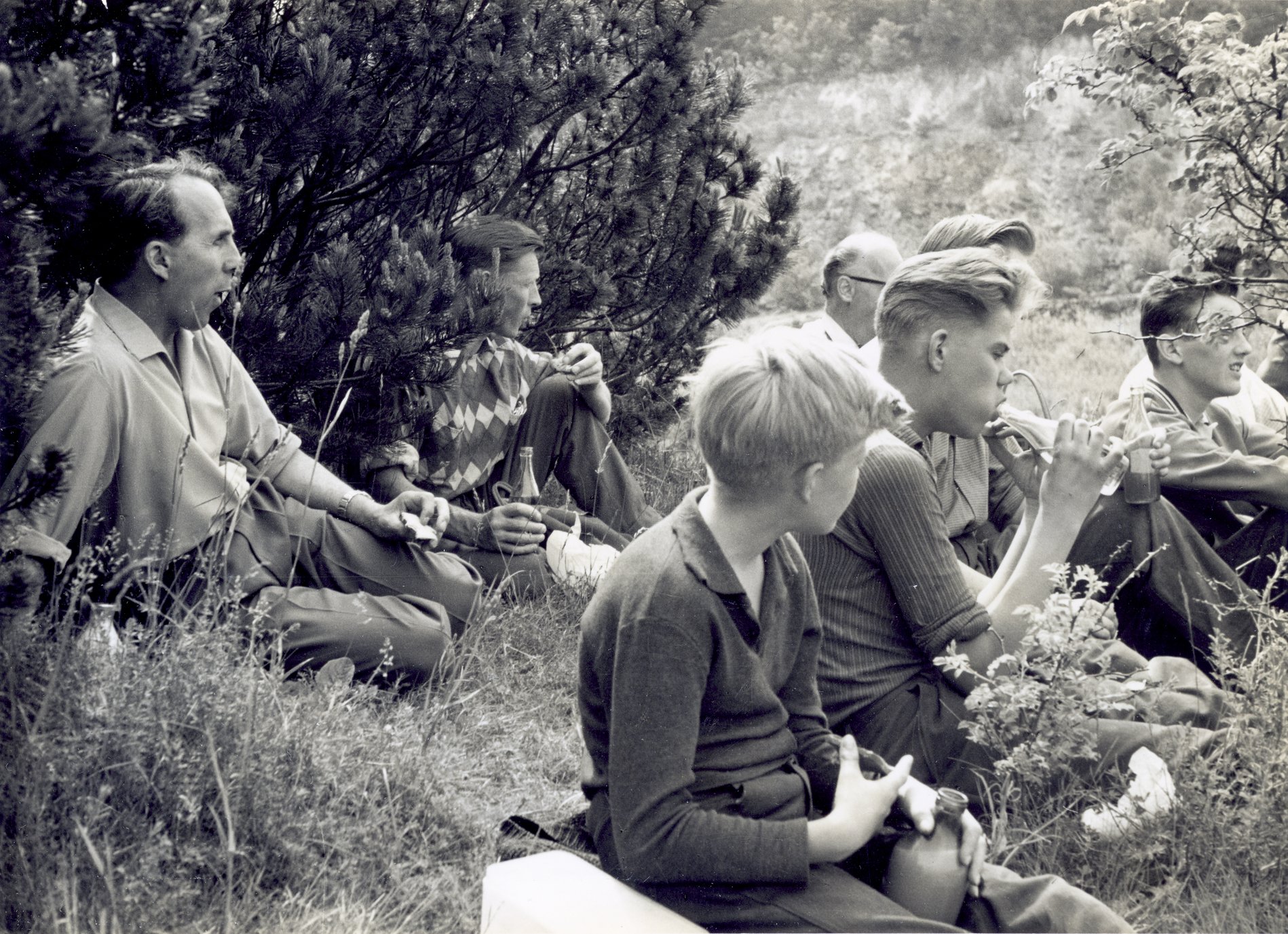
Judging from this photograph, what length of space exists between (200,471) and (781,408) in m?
1.81

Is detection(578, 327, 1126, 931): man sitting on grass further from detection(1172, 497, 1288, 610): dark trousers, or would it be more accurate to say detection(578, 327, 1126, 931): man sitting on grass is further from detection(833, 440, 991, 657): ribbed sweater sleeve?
detection(1172, 497, 1288, 610): dark trousers

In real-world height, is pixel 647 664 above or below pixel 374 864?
above

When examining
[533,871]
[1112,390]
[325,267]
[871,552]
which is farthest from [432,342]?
[1112,390]

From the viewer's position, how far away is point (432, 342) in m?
3.90

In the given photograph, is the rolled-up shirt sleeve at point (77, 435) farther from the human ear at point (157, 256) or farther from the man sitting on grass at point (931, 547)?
the man sitting on grass at point (931, 547)

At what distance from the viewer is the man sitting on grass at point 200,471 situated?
2.86 m

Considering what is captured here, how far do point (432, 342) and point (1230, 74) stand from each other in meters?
2.32

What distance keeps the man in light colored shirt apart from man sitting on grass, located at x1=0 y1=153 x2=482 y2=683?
2382 mm

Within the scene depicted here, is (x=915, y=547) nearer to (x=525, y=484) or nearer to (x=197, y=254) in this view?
(x=197, y=254)

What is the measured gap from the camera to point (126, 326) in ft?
10.2

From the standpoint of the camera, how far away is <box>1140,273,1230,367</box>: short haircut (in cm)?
392

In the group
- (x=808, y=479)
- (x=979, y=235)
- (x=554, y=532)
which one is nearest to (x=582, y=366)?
(x=554, y=532)

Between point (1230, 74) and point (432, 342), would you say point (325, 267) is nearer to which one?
point (432, 342)

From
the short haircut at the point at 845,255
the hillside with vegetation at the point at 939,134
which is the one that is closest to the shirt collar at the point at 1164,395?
the short haircut at the point at 845,255
